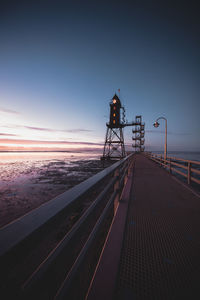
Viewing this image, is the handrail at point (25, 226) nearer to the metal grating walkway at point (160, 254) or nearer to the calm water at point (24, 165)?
the metal grating walkway at point (160, 254)

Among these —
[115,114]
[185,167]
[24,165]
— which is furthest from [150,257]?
[115,114]

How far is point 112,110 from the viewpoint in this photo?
2683 cm

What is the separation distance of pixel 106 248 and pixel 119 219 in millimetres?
728

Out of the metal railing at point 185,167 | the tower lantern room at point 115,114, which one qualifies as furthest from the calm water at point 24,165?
the metal railing at point 185,167

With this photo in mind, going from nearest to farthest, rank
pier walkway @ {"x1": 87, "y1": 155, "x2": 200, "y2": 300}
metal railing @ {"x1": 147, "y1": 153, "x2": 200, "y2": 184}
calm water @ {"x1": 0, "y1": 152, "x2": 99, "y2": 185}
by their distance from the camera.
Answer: pier walkway @ {"x1": 87, "y1": 155, "x2": 200, "y2": 300}
metal railing @ {"x1": 147, "y1": 153, "x2": 200, "y2": 184}
calm water @ {"x1": 0, "y1": 152, "x2": 99, "y2": 185}

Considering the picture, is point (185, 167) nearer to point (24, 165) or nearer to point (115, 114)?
point (24, 165)

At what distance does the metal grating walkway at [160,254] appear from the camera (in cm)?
125

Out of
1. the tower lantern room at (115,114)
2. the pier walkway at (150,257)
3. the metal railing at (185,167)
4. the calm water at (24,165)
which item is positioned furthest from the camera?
the tower lantern room at (115,114)

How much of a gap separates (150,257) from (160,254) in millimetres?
157

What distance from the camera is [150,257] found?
162 cm

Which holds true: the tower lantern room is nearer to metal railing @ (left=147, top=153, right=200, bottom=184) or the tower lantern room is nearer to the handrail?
metal railing @ (left=147, top=153, right=200, bottom=184)

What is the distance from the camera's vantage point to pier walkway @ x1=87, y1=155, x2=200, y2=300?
124 cm

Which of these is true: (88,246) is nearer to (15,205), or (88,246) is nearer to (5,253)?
(5,253)

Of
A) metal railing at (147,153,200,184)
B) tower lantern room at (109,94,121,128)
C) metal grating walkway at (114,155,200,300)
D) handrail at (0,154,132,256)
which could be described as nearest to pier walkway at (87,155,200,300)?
metal grating walkway at (114,155,200,300)
